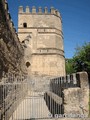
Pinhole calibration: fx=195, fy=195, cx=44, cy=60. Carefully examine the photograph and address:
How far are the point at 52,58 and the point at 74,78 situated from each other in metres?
19.0

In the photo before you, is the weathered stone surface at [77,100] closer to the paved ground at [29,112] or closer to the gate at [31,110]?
the gate at [31,110]

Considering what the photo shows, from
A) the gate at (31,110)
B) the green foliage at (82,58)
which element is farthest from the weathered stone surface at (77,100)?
the green foliage at (82,58)

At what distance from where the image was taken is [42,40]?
101 ft

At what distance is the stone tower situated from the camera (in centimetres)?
2881

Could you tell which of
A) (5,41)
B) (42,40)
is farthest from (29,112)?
(42,40)

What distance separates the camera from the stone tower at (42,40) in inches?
1134

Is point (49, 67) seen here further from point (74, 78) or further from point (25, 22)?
point (74, 78)

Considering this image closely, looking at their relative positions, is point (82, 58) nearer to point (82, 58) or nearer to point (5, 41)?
point (82, 58)

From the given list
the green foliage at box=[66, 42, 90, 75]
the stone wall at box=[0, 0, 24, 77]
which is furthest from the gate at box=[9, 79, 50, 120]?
the green foliage at box=[66, 42, 90, 75]

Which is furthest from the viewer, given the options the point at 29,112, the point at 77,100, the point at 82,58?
the point at 82,58

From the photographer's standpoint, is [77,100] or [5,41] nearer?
[77,100]

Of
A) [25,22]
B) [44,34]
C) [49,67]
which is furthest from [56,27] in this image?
[49,67]

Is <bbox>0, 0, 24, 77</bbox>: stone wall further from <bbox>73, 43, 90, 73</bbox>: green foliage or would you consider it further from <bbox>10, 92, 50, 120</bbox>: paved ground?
<bbox>73, 43, 90, 73</bbox>: green foliage

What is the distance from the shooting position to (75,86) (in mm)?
9883
